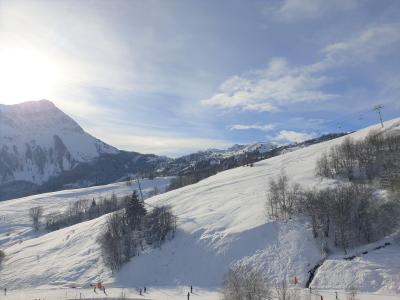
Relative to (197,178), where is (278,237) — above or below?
below

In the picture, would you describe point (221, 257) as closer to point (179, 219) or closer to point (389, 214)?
point (179, 219)

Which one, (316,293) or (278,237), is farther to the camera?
(278,237)

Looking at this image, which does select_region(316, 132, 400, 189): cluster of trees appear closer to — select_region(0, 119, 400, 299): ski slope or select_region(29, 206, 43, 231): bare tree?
select_region(0, 119, 400, 299): ski slope

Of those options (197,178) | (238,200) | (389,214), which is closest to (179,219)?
(238,200)

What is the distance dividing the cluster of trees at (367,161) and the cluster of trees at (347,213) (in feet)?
23.0

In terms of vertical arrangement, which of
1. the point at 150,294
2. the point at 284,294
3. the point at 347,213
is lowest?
the point at 150,294

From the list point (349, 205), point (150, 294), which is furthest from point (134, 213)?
point (349, 205)

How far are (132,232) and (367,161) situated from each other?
184 ft

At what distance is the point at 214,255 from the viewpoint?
7600 cm

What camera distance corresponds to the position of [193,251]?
80.2m

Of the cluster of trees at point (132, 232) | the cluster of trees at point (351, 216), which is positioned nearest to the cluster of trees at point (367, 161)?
the cluster of trees at point (351, 216)

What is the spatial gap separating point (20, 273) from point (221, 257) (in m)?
47.8

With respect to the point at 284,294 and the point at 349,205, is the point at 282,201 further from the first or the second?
the point at 284,294

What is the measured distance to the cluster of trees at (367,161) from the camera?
285 feet
